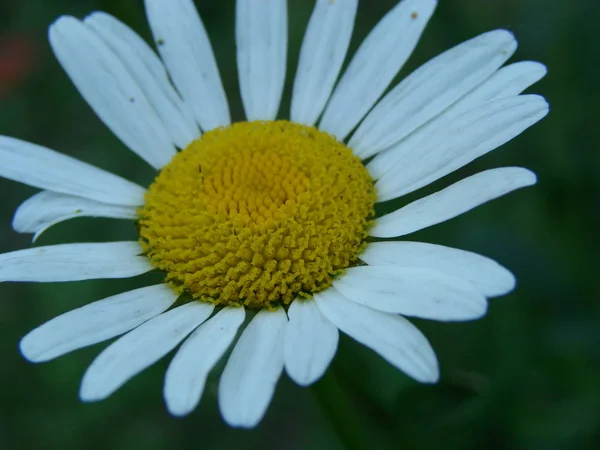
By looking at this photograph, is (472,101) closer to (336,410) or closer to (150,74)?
(336,410)

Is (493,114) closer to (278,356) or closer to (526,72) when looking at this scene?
(526,72)

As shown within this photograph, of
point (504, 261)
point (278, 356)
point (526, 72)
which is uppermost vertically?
point (526, 72)

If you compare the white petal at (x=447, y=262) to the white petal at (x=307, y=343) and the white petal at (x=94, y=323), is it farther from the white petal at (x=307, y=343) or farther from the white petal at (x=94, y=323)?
the white petal at (x=94, y=323)

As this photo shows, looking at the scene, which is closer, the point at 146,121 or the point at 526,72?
the point at 526,72

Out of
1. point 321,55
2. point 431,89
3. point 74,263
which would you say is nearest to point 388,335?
point 431,89

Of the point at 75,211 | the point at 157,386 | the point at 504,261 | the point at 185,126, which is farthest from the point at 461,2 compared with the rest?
the point at 157,386

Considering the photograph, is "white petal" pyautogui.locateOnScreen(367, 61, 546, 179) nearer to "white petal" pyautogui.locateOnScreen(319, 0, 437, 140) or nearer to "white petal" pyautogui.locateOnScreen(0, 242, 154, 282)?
"white petal" pyautogui.locateOnScreen(319, 0, 437, 140)
